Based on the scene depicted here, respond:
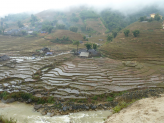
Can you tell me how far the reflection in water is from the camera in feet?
30.5

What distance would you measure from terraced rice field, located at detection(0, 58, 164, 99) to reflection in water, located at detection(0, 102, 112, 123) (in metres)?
2.46

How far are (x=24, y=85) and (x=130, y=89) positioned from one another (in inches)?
547

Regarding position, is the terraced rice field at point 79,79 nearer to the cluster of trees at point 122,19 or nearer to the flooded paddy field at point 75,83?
the flooded paddy field at point 75,83

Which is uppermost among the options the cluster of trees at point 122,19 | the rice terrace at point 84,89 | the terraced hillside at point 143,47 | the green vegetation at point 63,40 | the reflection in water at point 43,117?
the cluster of trees at point 122,19

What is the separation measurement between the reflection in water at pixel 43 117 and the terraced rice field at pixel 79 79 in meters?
2.46

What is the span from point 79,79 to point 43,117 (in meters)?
7.29

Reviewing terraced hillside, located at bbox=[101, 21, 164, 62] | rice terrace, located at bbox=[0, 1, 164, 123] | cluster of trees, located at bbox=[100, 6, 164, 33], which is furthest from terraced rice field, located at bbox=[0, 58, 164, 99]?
cluster of trees, located at bbox=[100, 6, 164, 33]

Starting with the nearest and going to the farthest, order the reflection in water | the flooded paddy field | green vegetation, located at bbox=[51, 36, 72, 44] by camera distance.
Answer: the reflection in water
the flooded paddy field
green vegetation, located at bbox=[51, 36, 72, 44]

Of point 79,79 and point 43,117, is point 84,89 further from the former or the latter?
point 43,117

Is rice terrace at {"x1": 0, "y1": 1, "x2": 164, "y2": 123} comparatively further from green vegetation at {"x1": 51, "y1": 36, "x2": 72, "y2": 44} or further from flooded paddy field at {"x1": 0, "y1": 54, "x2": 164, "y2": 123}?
green vegetation at {"x1": 51, "y1": 36, "x2": 72, "y2": 44}

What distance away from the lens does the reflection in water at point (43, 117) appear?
9.28 metres

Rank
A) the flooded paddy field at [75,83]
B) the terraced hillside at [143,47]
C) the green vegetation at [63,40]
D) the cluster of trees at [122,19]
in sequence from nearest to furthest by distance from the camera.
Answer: the flooded paddy field at [75,83] < the terraced hillside at [143,47] < the green vegetation at [63,40] < the cluster of trees at [122,19]

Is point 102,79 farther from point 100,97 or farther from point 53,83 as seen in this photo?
point 53,83

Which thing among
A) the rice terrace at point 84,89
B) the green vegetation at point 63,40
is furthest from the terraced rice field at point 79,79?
the green vegetation at point 63,40
